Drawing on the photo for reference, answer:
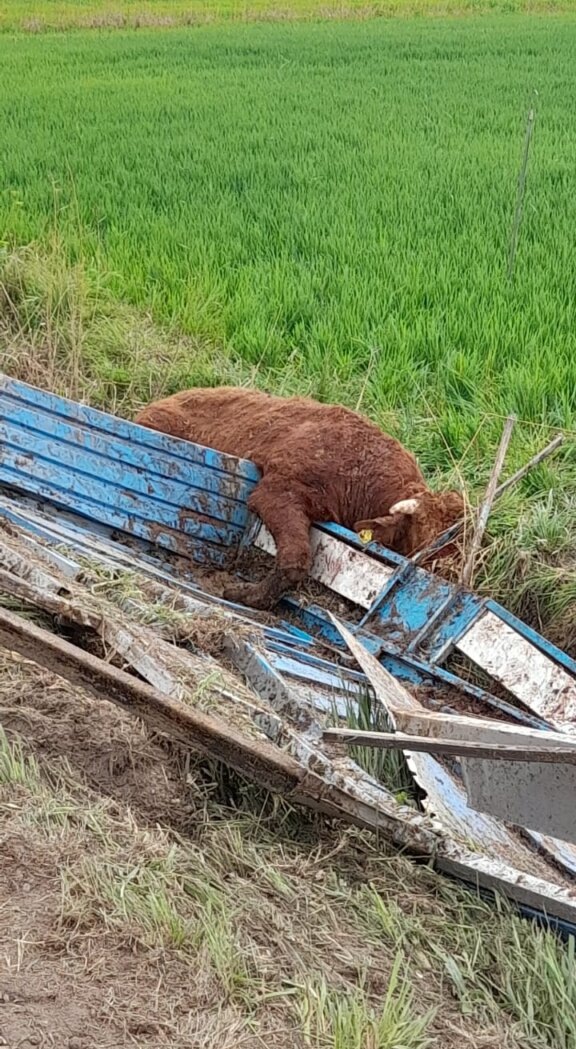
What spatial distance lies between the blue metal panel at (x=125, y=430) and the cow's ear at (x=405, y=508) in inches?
26.3

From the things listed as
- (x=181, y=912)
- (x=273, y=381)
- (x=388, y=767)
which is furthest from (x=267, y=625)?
(x=181, y=912)

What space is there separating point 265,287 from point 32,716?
4319 mm

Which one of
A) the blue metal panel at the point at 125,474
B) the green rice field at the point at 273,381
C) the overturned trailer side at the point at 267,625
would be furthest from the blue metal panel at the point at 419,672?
the blue metal panel at the point at 125,474

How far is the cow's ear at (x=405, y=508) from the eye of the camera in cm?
453

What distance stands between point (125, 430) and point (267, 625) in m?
1.11

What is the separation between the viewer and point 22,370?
651 centimetres

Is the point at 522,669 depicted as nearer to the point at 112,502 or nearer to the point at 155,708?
the point at 155,708

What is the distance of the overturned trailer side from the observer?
9.38 ft

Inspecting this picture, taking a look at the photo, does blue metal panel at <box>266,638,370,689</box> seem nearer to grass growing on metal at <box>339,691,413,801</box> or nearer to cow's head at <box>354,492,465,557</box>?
cow's head at <box>354,492,465,557</box>

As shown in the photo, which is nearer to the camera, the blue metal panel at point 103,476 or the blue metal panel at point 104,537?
the blue metal panel at point 104,537

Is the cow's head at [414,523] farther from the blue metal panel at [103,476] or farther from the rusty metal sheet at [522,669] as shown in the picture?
the blue metal panel at [103,476]

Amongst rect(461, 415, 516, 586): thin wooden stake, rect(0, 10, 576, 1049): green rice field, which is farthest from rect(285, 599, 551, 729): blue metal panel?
rect(0, 10, 576, 1049): green rice field

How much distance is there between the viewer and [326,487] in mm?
4770

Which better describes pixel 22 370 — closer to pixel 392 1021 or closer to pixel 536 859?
pixel 536 859
